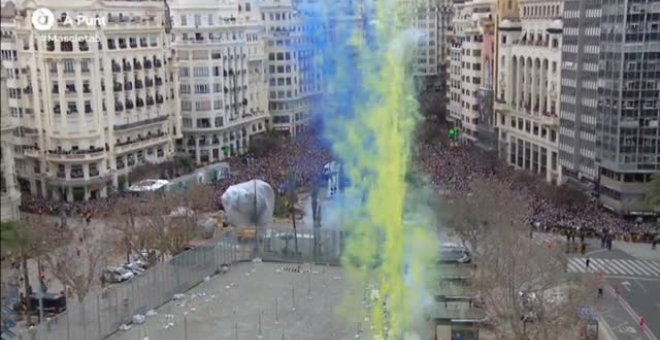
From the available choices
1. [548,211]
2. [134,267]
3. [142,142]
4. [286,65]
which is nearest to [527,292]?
[134,267]

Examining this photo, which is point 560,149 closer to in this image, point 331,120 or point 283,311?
point 331,120

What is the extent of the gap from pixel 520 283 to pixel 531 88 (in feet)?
99.7

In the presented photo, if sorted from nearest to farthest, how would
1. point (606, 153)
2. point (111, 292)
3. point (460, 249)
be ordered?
point (111, 292)
point (460, 249)
point (606, 153)

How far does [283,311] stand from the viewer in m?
27.0

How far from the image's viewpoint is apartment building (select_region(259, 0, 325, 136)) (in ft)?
216

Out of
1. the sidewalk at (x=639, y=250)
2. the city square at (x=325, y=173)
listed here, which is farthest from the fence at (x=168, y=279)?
the sidewalk at (x=639, y=250)

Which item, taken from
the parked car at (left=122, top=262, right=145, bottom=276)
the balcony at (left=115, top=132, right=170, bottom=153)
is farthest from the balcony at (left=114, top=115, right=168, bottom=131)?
the parked car at (left=122, top=262, right=145, bottom=276)

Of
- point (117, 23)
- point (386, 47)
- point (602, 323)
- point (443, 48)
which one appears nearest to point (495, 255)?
point (602, 323)

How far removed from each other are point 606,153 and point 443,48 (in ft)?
151

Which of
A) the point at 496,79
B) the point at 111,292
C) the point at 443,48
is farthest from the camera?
the point at 443,48

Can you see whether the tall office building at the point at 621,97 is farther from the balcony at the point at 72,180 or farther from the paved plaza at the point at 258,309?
the balcony at the point at 72,180

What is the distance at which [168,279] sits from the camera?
93.6 ft

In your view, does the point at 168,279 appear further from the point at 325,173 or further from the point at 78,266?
the point at 325,173

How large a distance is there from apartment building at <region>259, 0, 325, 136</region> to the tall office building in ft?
87.7
